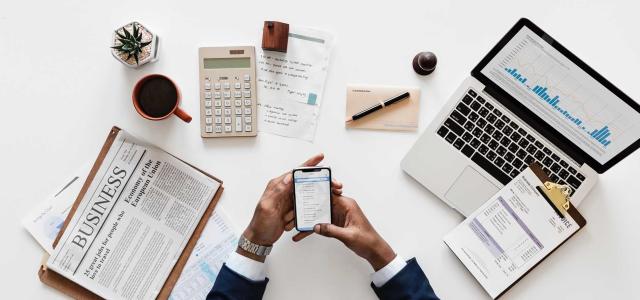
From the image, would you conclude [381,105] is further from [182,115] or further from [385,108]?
[182,115]

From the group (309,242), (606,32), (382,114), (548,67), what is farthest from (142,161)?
(606,32)

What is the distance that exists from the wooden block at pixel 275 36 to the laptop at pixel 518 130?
0.37m

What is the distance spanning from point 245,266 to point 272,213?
0.13 metres

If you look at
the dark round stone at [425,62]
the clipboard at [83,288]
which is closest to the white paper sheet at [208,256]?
the clipboard at [83,288]

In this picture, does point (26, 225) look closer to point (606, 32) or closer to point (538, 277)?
point (538, 277)

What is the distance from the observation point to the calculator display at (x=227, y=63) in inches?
39.3

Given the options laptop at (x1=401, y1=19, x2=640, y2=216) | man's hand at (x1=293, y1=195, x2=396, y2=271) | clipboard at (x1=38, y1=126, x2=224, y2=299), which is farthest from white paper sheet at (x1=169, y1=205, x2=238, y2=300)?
laptop at (x1=401, y1=19, x2=640, y2=216)

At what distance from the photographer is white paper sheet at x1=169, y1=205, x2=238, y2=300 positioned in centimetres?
100

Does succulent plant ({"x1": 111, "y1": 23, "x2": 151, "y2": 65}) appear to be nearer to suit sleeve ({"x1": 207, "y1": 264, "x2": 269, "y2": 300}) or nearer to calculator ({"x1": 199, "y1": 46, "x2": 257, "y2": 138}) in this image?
calculator ({"x1": 199, "y1": 46, "x2": 257, "y2": 138})

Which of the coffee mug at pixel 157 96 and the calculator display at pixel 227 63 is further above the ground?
the calculator display at pixel 227 63

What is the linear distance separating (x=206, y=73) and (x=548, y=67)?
706 millimetres

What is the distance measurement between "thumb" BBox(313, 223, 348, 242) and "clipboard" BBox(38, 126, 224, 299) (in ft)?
0.79

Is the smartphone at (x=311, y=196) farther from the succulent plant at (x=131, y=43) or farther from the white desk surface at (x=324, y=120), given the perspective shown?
the succulent plant at (x=131, y=43)

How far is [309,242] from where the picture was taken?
3.30ft
